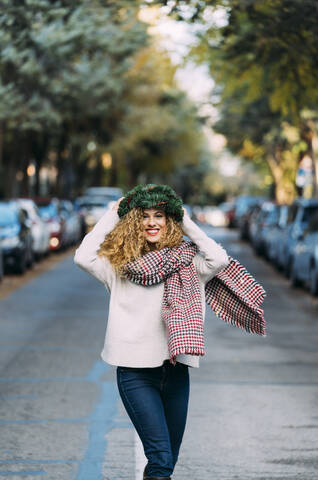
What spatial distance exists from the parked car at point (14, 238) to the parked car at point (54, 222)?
6324 millimetres

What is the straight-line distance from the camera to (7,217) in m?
21.1

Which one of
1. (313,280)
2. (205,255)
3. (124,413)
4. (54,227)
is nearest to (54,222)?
(54,227)

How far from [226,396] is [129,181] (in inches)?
2059

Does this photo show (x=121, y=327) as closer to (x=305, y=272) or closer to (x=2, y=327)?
(x=2, y=327)

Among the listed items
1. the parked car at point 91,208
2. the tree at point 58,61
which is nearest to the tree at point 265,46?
the tree at point 58,61

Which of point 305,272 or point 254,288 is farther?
point 305,272

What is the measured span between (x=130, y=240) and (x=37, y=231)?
2016cm

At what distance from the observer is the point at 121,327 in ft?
14.8

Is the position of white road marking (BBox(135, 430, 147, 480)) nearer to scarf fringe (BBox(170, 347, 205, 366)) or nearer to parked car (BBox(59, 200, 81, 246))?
scarf fringe (BBox(170, 347, 205, 366))

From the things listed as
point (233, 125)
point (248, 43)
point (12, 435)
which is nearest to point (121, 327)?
point (12, 435)

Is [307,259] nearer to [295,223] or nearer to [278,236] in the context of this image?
[295,223]

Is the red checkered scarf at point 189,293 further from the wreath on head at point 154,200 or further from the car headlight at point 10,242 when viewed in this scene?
the car headlight at point 10,242

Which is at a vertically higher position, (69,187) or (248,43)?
(248,43)

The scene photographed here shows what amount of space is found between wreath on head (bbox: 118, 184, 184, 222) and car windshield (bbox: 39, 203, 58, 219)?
24.2 meters
